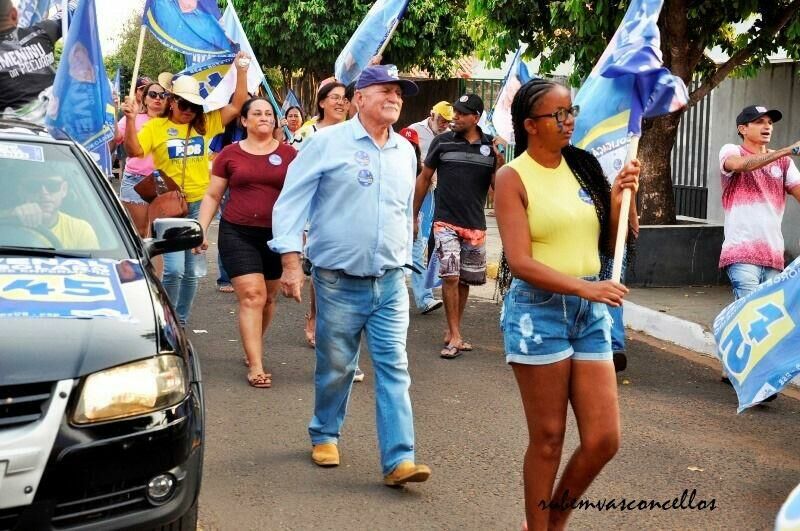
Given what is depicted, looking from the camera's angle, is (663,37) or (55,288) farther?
(663,37)

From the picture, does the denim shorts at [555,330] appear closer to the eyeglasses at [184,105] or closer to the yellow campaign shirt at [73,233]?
the yellow campaign shirt at [73,233]

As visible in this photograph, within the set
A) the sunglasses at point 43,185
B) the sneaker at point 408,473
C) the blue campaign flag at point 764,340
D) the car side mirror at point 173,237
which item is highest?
the sunglasses at point 43,185

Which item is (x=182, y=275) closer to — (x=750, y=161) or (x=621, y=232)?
(x=750, y=161)

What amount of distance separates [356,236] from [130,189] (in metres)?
4.21

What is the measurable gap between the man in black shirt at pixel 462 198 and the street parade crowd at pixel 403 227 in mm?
13

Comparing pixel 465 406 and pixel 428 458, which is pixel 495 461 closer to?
pixel 428 458

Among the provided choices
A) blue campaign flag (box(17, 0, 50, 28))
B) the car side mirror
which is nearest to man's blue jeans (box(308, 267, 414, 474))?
the car side mirror

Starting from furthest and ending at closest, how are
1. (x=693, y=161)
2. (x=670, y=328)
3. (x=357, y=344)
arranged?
1. (x=693, y=161)
2. (x=670, y=328)
3. (x=357, y=344)

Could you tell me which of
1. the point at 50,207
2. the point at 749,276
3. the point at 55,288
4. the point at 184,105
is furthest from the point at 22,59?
the point at 749,276

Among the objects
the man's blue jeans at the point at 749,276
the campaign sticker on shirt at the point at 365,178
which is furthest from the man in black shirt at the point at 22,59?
the man's blue jeans at the point at 749,276

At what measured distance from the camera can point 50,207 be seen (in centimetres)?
455

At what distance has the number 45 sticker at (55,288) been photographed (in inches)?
149

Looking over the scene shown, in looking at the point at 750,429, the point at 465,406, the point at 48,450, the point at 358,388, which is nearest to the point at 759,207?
the point at 750,429

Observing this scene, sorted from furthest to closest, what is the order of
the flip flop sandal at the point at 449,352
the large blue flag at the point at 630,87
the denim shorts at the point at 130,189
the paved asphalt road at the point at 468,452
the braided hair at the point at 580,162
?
the denim shorts at the point at 130,189 < the flip flop sandal at the point at 449,352 < the paved asphalt road at the point at 468,452 < the large blue flag at the point at 630,87 < the braided hair at the point at 580,162
